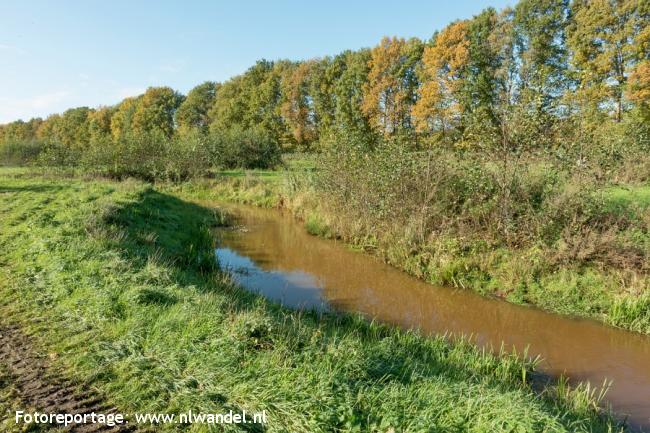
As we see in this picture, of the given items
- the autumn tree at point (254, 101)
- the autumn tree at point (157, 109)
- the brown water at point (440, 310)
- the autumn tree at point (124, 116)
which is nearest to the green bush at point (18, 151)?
the autumn tree at point (157, 109)

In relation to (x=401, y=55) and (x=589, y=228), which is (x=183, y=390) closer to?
(x=589, y=228)

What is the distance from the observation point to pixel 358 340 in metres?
5.37

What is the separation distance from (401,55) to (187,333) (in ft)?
122

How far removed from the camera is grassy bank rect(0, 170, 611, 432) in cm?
378

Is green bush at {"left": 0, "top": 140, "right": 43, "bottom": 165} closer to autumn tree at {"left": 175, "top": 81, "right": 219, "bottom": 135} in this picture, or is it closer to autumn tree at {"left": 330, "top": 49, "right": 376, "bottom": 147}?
autumn tree at {"left": 175, "top": 81, "right": 219, "bottom": 135}

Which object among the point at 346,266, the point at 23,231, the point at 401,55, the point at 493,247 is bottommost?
the point at 346,266

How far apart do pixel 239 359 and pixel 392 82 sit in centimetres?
3624

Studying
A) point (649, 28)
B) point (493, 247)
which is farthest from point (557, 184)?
point (649, 28)

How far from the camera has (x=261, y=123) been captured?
45656 mm

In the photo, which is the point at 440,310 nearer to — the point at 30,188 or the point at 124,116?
the point at 30,188

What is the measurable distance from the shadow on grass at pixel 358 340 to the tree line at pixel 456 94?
698cm

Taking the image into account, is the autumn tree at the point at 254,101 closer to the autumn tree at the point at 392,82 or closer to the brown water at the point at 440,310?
the autumn tree at the point at 392,82

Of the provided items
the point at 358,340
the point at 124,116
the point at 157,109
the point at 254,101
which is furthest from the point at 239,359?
the point at 124,116

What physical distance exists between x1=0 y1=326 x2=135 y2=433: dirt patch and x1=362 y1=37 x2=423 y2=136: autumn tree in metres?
34.7
